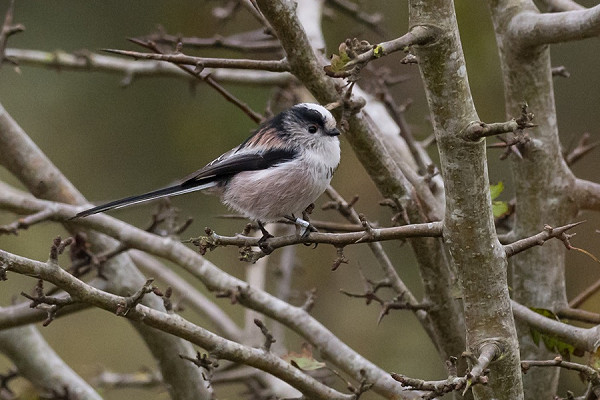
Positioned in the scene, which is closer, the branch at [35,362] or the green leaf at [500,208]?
the green leaf at [500,208]

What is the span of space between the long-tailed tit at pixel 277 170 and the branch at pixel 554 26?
2.63ft

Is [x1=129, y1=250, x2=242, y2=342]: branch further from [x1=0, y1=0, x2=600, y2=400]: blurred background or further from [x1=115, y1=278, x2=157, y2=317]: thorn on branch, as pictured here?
[x1=115, y1=278, x2=157, y2=317]: thorn on branch

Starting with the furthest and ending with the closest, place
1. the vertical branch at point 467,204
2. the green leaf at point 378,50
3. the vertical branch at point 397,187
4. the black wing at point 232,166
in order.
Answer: the black wing at point 232,166, the vertical branch at point 397,187, the vertical branch at point 467,204, the green leaf at point 378,50

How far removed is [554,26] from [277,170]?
115 centimetres

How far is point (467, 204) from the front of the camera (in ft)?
6.94

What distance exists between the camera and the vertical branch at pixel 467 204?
2020 millimetres

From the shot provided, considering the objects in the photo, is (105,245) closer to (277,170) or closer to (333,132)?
(277,170)

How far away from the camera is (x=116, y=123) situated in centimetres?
743

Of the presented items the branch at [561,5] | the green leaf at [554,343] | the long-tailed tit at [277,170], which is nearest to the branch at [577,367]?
the green leaf at [554,343]

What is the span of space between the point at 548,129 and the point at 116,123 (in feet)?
16.6

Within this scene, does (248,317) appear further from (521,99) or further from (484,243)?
(484,243)

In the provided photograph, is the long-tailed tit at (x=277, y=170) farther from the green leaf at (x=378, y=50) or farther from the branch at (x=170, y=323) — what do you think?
the green leaf at (x=378, y=50)

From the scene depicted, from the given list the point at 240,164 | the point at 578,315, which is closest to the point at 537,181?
the point at 578,315

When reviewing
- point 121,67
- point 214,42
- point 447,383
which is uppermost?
point 121,67
